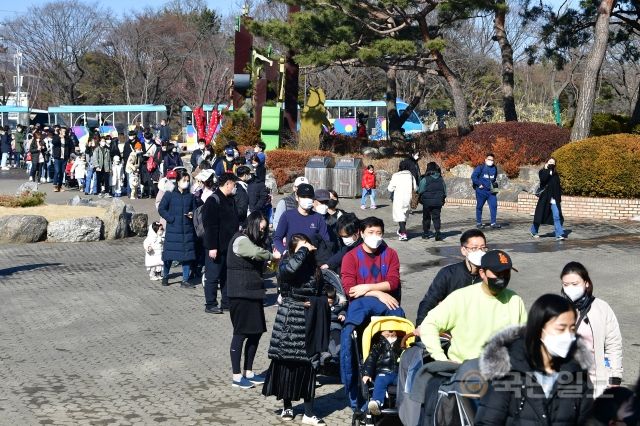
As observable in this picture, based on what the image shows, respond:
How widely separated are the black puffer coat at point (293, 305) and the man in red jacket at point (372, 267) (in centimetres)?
30

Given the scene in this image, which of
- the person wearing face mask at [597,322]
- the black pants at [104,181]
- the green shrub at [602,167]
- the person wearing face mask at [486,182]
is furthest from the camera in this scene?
the black pants at [104,181]

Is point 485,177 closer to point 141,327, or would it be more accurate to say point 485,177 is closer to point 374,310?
point 141,327

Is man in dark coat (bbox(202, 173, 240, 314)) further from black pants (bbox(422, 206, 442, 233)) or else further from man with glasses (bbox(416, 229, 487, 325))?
black pants (bbox(422, 206, 442, 233))

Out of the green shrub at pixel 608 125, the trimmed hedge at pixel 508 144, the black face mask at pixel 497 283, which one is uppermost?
the green shrub at pixel 608 125

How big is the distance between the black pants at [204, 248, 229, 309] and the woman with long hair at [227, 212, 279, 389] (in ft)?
10.3

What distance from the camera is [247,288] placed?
914 cm

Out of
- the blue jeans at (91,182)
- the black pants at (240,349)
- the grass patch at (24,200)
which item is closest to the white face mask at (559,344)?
the black pants at (240,349)

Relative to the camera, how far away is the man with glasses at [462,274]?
7.22m

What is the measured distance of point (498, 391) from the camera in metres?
4.71

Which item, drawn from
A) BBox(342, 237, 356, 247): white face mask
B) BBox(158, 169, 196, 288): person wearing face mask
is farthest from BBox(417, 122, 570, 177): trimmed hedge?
BBox(342, 237, 356, 247): white face mask

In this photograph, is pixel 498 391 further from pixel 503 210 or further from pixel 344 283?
pixel 503 210

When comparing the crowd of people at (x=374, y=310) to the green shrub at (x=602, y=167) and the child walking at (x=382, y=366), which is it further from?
the green shrub at (x=602, y=167)

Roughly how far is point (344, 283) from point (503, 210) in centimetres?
1593

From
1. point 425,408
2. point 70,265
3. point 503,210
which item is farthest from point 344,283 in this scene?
point 503,210
